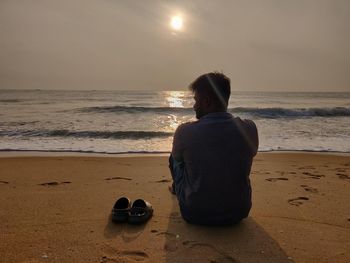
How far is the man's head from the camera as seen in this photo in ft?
9.72

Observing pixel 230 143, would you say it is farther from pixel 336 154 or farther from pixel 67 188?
pixel 336 154

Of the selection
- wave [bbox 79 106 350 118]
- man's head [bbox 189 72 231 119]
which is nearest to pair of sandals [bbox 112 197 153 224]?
man's head [bbox 189 72 231 119]

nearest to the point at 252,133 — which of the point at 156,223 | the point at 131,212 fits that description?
the point at 156,223

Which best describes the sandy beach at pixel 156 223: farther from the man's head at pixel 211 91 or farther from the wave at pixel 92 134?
the wave at pixel 92 134

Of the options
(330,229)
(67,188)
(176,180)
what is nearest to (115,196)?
(67,188)

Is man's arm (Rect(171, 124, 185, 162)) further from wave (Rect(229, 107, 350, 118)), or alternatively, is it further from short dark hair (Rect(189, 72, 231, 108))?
wave (Rect(229, 107, 350, 118))

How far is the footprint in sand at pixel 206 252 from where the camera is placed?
259 centimetres

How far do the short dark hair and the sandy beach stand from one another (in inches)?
44.9

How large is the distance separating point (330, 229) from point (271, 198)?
1042 mm

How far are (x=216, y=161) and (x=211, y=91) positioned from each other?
22.6 inches

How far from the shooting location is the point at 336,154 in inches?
343

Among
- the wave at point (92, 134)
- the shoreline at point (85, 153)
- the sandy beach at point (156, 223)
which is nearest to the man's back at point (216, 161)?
the sandy beach at point (156, 223)

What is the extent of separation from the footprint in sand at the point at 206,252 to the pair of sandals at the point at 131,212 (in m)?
0.60

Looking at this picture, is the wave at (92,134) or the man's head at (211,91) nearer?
the man's head at (211,91)
